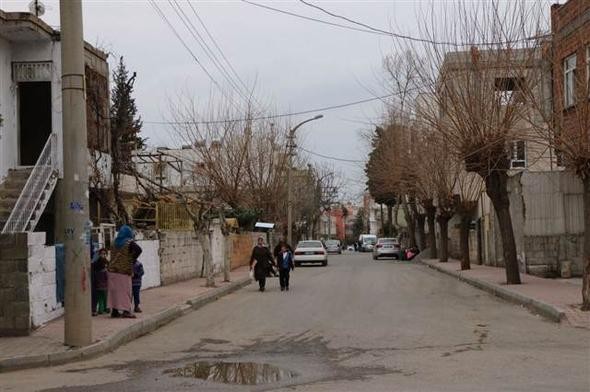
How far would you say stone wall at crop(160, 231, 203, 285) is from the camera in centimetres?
2317

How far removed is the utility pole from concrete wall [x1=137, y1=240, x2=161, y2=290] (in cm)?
977

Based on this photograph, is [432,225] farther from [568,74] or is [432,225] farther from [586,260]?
[586,260]

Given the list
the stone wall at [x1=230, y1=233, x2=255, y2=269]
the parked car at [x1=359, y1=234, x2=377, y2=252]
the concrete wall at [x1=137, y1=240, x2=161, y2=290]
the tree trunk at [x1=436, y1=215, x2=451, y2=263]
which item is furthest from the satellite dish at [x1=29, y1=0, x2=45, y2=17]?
the parked car at [x1=359, y1=234, x2=377, y2=252]

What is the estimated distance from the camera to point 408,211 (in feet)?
177

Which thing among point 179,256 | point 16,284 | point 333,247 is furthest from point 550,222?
point 333,247

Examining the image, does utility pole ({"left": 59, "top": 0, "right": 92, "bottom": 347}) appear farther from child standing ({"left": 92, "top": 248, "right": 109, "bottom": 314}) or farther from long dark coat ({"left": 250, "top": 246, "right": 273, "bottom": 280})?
long dark coat ({"left": 250, "top": 246, "right": 273, "bottom": 280})

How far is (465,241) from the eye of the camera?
102 feet

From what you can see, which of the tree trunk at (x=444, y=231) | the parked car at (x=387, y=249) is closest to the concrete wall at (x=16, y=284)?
the tree trunk at (x=444, y=231)

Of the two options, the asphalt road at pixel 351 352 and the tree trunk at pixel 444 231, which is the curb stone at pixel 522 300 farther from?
the tree trunk at pixel 444 231

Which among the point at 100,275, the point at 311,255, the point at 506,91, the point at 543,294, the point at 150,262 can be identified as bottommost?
the point at 311,255

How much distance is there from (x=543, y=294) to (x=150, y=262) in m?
11.1

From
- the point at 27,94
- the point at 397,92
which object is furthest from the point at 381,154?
the point at 27,94

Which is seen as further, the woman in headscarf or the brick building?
the brick building

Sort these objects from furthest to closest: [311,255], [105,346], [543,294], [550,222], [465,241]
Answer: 1. [311,255]
2. [465,241]
3. [550,222]
4. [543,294]
5. [105,346]
